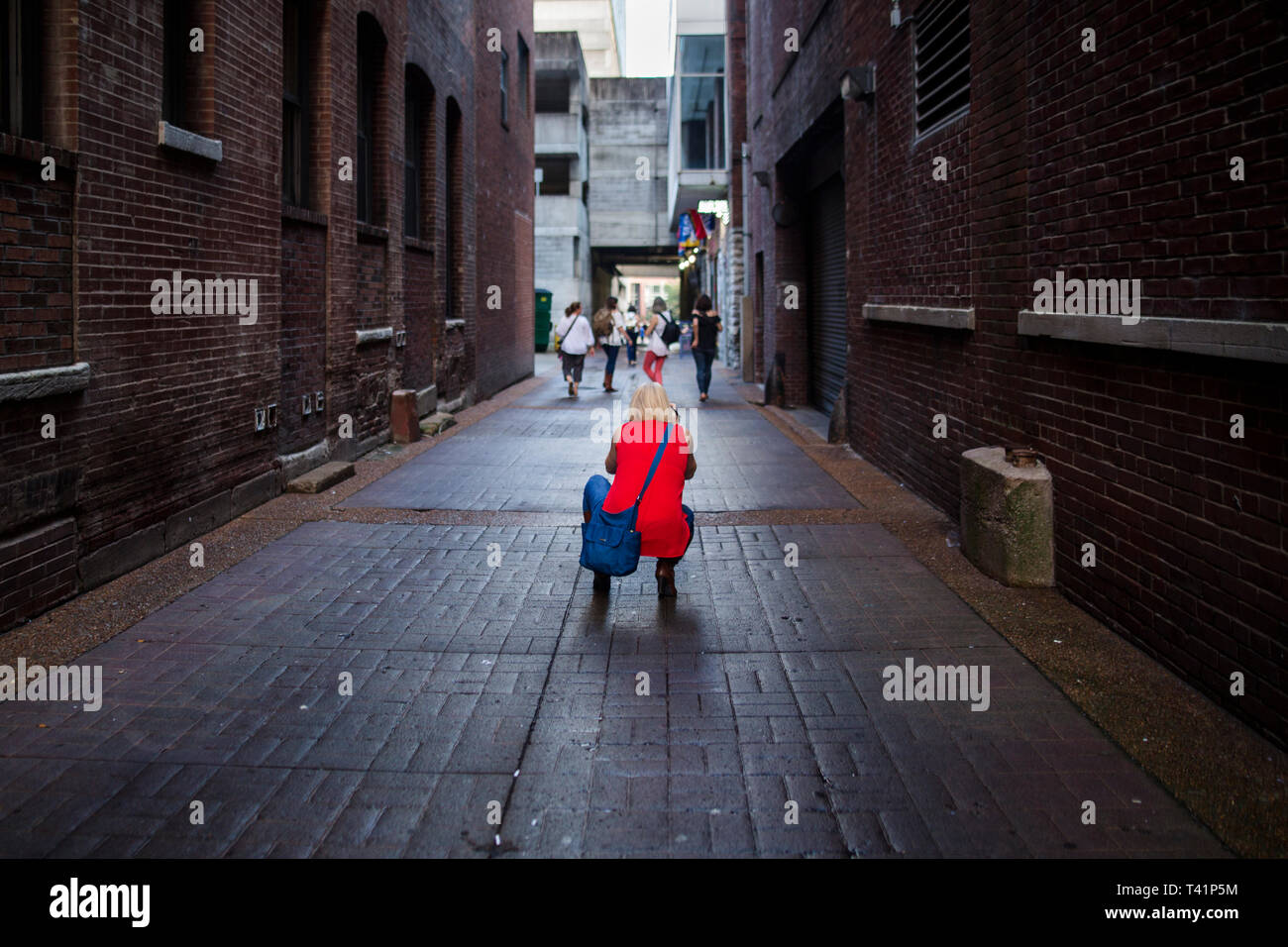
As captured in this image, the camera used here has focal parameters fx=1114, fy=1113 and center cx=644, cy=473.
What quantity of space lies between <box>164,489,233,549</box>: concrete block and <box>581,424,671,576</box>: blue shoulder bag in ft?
10.1

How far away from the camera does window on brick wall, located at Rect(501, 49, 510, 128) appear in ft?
72.2

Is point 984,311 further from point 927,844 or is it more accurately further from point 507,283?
point 507,283

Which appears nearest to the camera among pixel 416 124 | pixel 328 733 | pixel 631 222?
pixel 328 733

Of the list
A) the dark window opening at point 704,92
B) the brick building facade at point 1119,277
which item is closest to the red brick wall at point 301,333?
the brick building facade at point 1119,277

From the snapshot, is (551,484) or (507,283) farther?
(507,283)

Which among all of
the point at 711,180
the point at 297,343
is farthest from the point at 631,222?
the point at 297,343

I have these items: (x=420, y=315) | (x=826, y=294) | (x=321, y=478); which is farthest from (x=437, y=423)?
(x=826, y=294)

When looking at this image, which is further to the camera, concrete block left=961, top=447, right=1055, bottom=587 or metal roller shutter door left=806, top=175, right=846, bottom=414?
Result: metal roller shutter door left=806, top=175, right=846, bottom=414

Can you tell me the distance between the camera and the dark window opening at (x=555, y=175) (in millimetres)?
44094

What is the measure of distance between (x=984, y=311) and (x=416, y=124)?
415 inches

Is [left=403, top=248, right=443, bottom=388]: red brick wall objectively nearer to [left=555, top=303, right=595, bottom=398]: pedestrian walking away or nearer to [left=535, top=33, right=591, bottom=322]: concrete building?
[left=555, top=303, right=595, bottom=398]: pedestrian walking away

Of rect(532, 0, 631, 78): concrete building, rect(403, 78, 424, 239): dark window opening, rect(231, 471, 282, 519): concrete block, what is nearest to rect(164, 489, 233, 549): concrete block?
rect(231, 471, 282, 519): concrete block

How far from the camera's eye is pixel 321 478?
9.93 m

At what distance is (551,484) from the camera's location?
1038 cm
